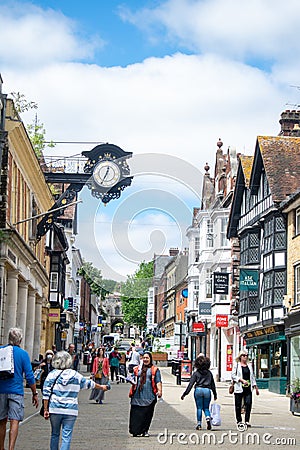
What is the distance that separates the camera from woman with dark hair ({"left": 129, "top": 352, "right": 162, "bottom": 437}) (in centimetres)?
1636

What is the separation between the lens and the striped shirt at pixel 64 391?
36.6 feet

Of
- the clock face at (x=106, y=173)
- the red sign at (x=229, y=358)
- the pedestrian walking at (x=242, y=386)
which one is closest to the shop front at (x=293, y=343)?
the clock face at (x=106, y=173)

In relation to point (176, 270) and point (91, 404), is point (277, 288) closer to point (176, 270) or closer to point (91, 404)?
point (91, 404)

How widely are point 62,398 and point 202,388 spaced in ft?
25.7

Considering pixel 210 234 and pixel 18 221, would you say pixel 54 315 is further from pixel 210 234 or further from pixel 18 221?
pixel 18 221

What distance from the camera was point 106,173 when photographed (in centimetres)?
4353

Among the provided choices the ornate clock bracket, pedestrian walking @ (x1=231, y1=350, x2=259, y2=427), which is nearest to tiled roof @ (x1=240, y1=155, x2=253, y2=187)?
the ornate clock bracket

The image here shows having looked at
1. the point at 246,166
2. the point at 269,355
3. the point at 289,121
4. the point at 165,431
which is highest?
the point at 289,121

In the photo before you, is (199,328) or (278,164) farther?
(199,328)

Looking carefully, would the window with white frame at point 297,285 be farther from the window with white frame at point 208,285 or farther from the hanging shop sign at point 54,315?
the hanging shop sign at point 54,315

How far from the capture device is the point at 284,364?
130ft

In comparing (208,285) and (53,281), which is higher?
(53,281)

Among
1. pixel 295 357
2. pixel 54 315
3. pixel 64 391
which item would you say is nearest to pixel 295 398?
pixel 295 357

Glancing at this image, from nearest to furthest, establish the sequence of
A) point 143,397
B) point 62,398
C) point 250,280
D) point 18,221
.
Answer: point 62,398, point 143,397, point 18,221, point 250,280
